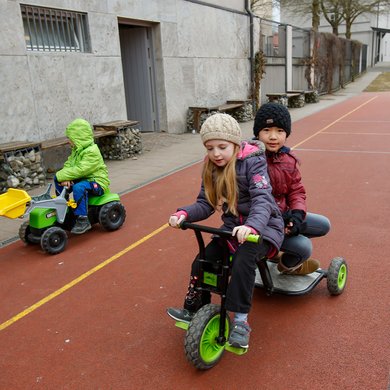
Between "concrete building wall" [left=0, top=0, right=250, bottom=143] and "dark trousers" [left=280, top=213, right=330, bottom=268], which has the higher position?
"concrete building wall" [left=0, top=0, right=250, bottom=143]

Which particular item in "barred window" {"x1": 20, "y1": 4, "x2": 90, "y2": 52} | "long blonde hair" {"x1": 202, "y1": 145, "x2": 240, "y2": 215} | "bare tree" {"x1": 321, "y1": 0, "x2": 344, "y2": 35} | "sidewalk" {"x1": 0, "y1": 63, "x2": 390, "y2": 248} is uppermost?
"bare tree" {"x1": 321, "y1": 0, "x2": 344, "y2": 35}

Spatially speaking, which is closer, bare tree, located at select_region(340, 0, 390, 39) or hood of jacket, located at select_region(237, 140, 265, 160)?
hood of jacket, located at select_region(237, 140, 265, 160)

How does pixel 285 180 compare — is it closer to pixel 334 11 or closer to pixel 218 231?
pixel 218 231

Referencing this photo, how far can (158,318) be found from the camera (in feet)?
11.5

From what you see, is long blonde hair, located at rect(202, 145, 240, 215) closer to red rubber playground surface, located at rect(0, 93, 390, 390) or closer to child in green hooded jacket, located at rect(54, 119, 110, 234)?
red rubber playground surface, located at rect(0, 93, 390, 390)

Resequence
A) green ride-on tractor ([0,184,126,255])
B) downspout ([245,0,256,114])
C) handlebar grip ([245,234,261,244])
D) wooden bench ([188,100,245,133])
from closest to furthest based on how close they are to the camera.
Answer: handlebar grip ([245,234,261,244])
green ride-on tractor ([0,184,126,255])
wooden bench ([188,100,245,133])
downspout ([245,0,256,114])

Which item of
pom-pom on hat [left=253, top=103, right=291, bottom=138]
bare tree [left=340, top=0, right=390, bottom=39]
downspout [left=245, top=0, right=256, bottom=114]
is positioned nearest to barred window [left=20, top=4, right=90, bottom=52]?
pom-pom on hat [left=253, top=103, right=291, bottom=138]

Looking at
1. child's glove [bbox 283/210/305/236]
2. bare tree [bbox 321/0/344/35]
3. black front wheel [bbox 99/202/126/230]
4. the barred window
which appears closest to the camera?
child's glove [bbox 283/210/305/236]

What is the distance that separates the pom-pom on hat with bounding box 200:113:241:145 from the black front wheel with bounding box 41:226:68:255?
265cm

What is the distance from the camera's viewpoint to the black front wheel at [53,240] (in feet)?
15.6

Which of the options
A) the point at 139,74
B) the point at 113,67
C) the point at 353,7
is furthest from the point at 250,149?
the point at 353,7

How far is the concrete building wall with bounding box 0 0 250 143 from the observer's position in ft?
26.6

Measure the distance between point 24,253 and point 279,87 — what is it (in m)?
17.9

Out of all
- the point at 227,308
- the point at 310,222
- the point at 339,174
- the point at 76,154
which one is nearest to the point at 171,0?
the point at 339,174
